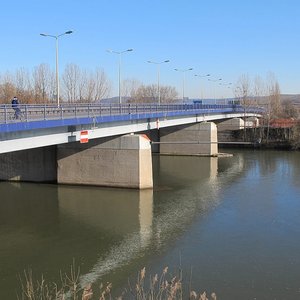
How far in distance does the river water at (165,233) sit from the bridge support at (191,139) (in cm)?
1726

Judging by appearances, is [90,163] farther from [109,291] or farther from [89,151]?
[109,291]

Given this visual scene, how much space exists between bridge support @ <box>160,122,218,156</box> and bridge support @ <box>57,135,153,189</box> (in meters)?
22.4

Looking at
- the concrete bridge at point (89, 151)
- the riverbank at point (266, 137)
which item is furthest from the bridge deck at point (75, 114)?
the riverbank at point (266, 137)

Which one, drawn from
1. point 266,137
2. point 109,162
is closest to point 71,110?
point 109,162

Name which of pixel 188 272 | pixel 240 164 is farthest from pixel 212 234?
pixel 240 164

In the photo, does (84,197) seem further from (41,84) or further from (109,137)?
(41,84)

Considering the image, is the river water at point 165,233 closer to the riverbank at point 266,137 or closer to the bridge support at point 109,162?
the bridge support at point 109,162

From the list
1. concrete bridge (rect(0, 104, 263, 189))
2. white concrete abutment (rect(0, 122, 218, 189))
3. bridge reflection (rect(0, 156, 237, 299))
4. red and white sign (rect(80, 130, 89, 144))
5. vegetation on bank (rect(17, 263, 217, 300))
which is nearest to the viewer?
vegetation on bank (rect(17, 263, 217, 300))

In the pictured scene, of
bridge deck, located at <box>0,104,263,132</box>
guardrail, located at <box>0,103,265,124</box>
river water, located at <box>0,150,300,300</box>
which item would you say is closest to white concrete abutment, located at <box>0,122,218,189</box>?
river water, located at <box>0,150,300,300</box>

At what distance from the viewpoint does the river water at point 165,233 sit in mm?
15695

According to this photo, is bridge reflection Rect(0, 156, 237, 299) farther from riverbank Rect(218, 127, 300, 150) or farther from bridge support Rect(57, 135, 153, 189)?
riverbank Rect(218, 127, 300, 150)

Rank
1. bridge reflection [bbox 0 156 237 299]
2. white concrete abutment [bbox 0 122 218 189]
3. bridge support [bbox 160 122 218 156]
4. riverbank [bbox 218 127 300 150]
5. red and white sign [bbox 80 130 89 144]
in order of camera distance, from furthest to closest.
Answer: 1. riverbank [bbox 218 127 300 150]
2. bridge support [bbox 160 122 218 156]
3. white concrete abutment [bbox 0 122 218 189]
4. red and white sign [bbox 80 130 89 144]
5. bridge reflection [bbox 0 156 237 299]

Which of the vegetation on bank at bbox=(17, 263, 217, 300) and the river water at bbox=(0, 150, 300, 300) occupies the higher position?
the vegetation on bank at bbox=(17, 263, 217, 300)

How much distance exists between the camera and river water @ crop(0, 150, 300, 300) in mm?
15695
